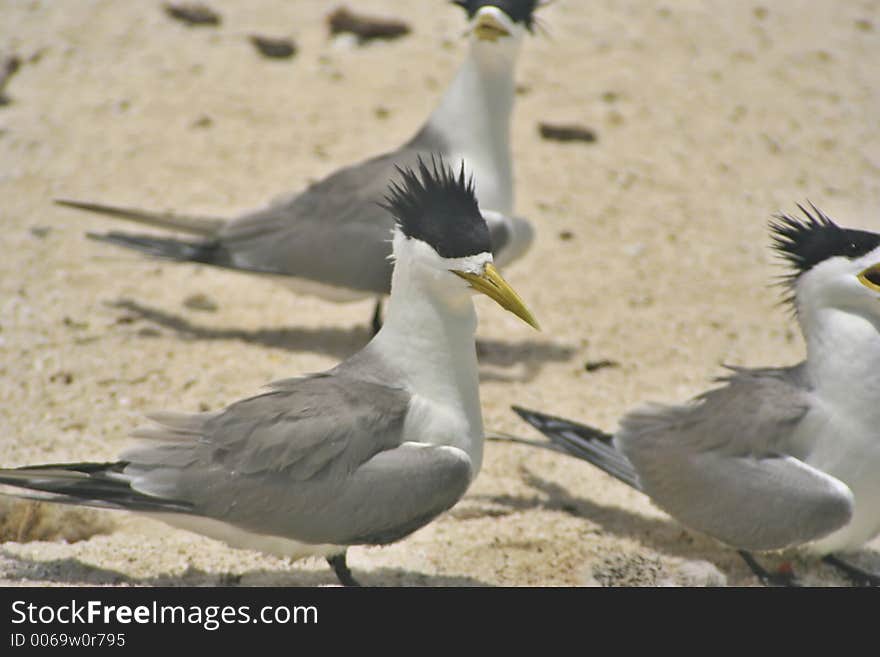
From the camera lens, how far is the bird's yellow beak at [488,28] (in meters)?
5.81

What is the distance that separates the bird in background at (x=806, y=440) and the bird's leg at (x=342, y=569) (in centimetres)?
124

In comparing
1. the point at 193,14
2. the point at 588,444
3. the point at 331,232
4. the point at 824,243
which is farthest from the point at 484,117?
the point at 193,14

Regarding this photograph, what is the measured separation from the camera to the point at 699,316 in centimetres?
621

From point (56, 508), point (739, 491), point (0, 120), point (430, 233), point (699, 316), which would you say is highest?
point (430, 233)

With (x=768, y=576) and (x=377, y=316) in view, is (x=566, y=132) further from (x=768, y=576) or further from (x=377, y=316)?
(x=768, y=576)

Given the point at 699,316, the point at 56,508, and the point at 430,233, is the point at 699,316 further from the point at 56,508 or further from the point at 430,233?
the point at 56,508

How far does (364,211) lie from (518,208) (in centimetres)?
159

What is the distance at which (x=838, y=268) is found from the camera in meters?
4.10

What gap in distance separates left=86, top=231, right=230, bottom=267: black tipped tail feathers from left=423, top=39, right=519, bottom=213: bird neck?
1341mm

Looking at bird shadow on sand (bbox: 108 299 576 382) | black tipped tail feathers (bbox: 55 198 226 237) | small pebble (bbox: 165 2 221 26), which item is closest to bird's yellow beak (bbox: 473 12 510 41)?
bird shadow on sand (bbox: 108 299 576 382)

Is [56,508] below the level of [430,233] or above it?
below

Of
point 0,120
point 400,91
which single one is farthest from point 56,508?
point 400,91

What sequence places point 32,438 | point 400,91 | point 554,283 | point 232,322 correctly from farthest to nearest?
point 400,91 < point 554,283 < point 232,322 < point 32,438

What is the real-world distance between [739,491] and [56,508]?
256cm
